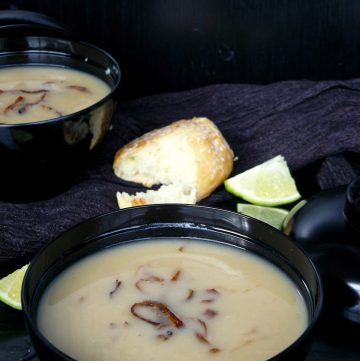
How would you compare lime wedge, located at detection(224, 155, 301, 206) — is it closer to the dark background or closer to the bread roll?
the bread roll

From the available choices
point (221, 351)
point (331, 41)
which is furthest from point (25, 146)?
point (331, 41)

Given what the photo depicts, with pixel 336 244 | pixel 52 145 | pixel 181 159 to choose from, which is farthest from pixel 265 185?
pixel 52 145

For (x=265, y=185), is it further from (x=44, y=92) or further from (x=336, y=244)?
(x=44, y=92)

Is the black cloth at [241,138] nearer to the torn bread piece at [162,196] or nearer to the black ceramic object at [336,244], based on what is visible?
the torn bread piece at [162,196]

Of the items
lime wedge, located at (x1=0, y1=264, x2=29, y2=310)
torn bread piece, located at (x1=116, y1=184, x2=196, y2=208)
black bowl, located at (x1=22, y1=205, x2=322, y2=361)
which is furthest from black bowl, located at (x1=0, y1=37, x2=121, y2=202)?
black bowl, located at (x1=22, y1=205, x2=322, y2=361)

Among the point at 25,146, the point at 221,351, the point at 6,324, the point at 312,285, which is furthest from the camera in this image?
the point at 25,146

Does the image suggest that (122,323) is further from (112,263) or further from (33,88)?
(33,88)
